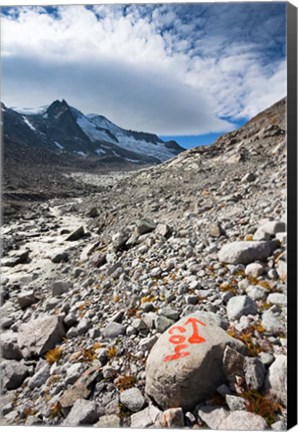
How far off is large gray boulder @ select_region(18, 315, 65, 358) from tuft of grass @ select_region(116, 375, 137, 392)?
602 mm

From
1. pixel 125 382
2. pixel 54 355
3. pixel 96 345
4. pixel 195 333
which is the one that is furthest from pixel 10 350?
pixel 195 333

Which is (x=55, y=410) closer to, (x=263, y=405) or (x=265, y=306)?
(x=263, y=405)

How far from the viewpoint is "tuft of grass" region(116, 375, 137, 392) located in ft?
7.02

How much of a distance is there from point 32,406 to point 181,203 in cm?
205

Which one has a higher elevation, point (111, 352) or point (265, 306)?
point (265, 306)

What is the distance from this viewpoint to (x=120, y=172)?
3.21m

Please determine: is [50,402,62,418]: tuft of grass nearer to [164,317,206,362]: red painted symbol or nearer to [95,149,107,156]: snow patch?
[164,317,206,362]: red painted symbol

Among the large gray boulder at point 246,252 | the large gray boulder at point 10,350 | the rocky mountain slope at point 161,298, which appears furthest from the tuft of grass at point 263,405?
the large gray boulder at point 10,350

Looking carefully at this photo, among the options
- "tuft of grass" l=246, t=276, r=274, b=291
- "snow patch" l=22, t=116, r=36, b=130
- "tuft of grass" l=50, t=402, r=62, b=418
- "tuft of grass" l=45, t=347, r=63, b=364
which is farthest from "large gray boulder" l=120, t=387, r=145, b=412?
"snow patch" l=22, t=116, r=36, b=130

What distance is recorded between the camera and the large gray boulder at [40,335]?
2.43 m

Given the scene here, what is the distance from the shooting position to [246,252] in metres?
2.36

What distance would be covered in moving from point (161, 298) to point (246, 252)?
75 cm

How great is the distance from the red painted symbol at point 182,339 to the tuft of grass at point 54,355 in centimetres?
90

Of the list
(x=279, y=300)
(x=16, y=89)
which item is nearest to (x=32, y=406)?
(x=279, y=300)
